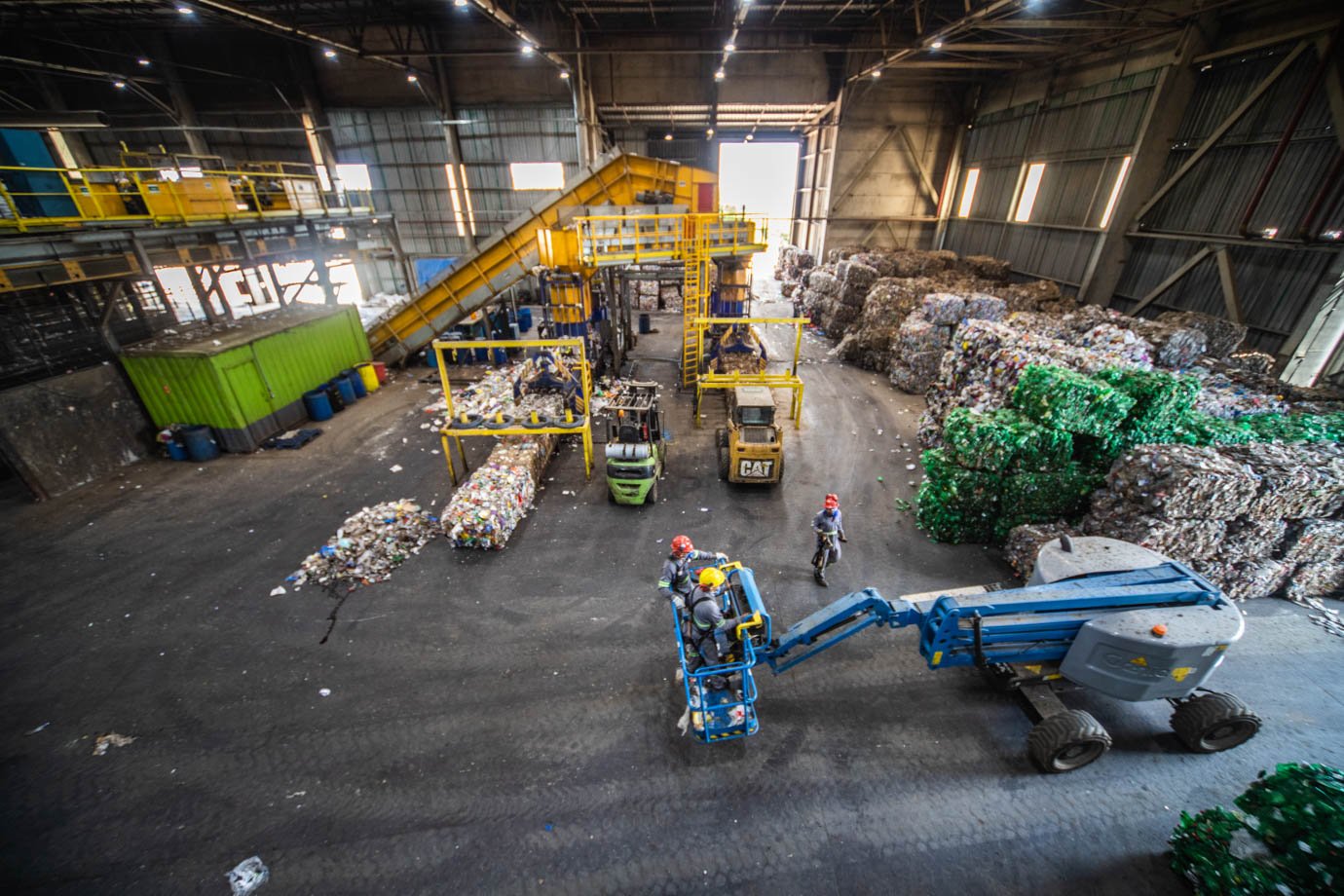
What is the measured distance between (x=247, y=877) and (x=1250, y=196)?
2136cm

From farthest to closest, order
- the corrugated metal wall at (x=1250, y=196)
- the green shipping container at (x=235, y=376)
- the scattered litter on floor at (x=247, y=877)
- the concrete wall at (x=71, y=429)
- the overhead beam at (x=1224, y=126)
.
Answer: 1. the overhead beam at (x=1224, y=126)
2. the green shipping container at (x=235, y=376)
3. the corrugated metal wall at (x=1250, y=196)
4. the concrete wall at (x=71, y=429)
5. the scattered litter on floor at (x=247, y=877)

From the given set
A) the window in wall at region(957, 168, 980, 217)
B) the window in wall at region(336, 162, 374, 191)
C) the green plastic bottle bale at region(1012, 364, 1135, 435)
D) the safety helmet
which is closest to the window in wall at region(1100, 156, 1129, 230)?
the window in wall at region(957, 168, 980, 217)

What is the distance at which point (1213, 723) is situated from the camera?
15.9ft

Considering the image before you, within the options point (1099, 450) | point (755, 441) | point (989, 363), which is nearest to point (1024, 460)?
point (1099, 450)

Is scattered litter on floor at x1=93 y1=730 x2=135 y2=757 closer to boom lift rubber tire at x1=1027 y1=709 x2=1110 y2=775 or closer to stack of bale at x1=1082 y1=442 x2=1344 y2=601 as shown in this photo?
boom lift rubber tire at x1=1027 y1=709 x2=1110 y2=775

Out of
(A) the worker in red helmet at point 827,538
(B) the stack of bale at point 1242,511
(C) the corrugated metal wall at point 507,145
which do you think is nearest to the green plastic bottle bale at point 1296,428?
(B) the stack of bale at point 1242,511

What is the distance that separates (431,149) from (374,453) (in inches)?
743

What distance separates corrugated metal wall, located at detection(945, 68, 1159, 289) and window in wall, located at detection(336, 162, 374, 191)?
1119 inches

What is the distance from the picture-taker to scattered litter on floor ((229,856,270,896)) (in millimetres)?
4168

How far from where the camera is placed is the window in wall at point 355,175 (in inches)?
926

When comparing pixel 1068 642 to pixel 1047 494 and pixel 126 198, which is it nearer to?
pixel 1047 494

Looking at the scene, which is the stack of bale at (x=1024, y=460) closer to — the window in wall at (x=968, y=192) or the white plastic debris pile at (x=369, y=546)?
the white plastic debris pile at (x=369, y=546)

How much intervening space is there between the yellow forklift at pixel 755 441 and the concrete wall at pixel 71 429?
13347mm

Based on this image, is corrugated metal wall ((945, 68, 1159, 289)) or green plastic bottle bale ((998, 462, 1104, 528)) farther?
corrugated metal wall ((945, 68, 1159, 289))
